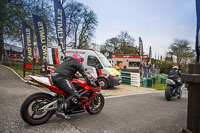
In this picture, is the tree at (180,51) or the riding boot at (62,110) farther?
the tree at (180,51)

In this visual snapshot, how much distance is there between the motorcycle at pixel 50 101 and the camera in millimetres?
3117

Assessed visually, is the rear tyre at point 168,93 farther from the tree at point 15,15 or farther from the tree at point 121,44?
the tree at point 121,44

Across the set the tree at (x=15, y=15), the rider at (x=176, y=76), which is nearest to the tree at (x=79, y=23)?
the tree at (x=15, y=15)

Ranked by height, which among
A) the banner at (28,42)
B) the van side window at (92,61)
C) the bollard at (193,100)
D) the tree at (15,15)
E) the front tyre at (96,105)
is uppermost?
the tree at (15,15)

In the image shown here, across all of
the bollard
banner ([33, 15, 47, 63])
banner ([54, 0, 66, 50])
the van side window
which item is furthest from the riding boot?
banner ([33, 15, 47, 63])

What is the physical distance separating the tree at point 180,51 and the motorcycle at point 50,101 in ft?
121

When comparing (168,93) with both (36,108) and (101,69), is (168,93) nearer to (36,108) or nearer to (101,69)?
(101,69)

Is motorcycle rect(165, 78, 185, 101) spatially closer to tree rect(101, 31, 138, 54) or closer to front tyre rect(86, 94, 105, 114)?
front tyre rect(86, 94, 105, 114)

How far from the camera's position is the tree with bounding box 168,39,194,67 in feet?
116

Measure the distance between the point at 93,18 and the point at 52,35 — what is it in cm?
1082

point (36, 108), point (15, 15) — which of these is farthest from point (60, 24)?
point (15, 15)

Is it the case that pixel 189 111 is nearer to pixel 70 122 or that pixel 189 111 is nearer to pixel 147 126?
pixel 147 126


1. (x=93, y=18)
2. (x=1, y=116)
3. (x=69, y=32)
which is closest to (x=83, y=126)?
(x=1, y=116)

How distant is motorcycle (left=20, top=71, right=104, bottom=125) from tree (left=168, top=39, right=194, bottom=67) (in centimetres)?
3674
